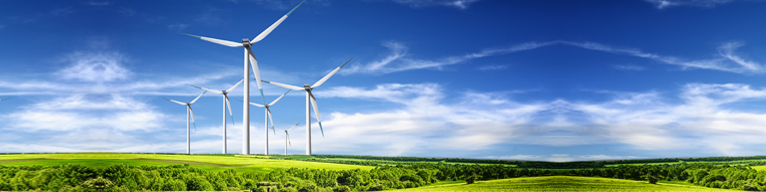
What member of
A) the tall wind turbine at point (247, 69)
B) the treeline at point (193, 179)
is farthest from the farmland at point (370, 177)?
the tall wind turbine at point (247, 69)

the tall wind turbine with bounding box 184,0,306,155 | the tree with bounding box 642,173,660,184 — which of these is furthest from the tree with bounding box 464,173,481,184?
the tall wind turbine with bounding box 184,0,306,155

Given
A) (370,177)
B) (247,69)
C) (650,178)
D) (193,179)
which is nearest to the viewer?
(193,179)

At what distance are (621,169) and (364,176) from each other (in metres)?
30.8

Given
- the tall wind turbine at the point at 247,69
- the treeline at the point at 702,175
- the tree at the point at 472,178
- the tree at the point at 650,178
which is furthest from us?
the tall wind turbine at the point at 247,69

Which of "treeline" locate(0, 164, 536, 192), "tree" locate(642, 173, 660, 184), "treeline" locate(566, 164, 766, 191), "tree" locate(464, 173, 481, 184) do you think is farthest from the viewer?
"tree" locate(464, 173, 481, 184)

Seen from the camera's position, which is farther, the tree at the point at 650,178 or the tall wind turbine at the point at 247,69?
the tall wind turbine at the point at 247,69

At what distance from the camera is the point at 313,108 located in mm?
115750

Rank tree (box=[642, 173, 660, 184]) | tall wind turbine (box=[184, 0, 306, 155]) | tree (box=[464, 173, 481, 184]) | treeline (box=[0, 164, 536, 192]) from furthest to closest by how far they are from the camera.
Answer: tall wind turbine (box=[184, 0, 306, 155]), tree (box=[464, 173, 481, 184]), tree (box=[642, 173, 660, 184]), treeline (box=[0, 164, 536, 192])

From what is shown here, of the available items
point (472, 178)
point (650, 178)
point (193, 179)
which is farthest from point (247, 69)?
point (650, 178)

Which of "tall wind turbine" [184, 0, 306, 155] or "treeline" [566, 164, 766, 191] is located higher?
"tall wind turbine" [184, 0, 306, 155]

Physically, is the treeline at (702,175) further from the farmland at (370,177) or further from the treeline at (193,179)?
the treeline at (193,179)

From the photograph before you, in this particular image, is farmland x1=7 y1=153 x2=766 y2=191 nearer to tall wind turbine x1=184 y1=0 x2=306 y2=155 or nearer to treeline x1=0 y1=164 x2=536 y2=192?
treeline x1=0 y1=164 x2=536 y2=192

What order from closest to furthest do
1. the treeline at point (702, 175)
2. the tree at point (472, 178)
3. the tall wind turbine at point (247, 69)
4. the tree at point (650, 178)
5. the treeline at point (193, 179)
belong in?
the treeline at point (193, 179) → the treeline at point (702, 175) → the tree at point (650, 178) → the tree at point (472, 178) → the tall wind turbine at point (247, 69)

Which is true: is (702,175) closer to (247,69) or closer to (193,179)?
(193,179)
